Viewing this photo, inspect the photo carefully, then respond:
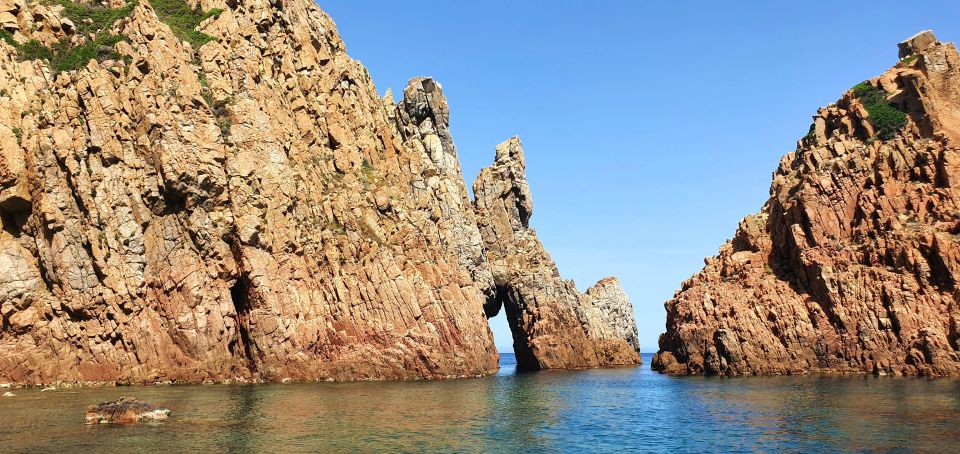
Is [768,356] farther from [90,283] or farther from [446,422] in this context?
[90,283]

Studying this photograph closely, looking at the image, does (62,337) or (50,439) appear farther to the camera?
(62,337)

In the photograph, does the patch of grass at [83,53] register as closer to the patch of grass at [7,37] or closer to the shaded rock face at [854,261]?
the patch of grass at [7,37]

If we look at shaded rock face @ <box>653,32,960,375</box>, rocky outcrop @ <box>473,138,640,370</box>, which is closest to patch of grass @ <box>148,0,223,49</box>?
rocky outcrop @ <box>473,138,640,370</box>

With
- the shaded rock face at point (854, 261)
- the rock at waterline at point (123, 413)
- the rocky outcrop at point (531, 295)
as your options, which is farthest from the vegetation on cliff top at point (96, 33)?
the shaded rock face at point (854, 261)

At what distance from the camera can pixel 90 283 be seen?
7444 cm

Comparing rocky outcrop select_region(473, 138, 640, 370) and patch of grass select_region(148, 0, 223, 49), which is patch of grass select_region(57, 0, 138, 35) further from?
rocky outcrop select_region(473, 138, 640, 370)

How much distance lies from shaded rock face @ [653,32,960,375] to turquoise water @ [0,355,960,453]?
391 inches

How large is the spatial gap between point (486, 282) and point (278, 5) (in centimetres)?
5803

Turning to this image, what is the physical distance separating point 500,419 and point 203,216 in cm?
4686

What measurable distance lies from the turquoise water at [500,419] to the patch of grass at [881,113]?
40.1 meters

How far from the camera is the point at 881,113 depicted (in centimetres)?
10319

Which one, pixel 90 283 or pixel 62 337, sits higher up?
pixel 90 283

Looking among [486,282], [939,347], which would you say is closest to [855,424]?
[939,347]

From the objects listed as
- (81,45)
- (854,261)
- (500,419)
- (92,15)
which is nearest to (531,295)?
(854,261)
